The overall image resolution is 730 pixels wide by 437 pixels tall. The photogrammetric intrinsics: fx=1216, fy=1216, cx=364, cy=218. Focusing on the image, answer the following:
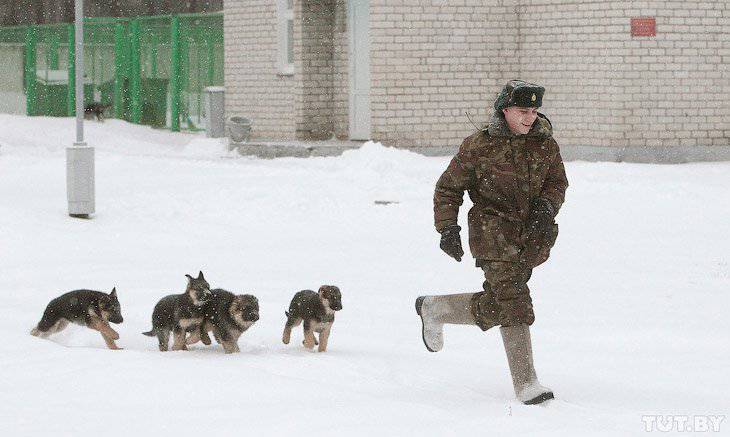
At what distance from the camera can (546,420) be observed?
571 centimetres

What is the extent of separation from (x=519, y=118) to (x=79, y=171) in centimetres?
920

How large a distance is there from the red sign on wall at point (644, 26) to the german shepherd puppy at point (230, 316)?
12.7 meters

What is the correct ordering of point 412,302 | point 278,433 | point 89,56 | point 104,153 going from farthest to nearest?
point 89,56 → point 104,153 → point 412,302 → point 278,433

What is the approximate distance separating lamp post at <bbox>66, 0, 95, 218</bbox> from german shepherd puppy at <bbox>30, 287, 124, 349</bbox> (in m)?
6.37

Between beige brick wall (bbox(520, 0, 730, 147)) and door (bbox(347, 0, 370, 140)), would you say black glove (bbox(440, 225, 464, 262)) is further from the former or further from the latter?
door (bbox(347, 0, 370, 140))

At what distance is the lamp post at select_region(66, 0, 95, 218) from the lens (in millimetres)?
14281

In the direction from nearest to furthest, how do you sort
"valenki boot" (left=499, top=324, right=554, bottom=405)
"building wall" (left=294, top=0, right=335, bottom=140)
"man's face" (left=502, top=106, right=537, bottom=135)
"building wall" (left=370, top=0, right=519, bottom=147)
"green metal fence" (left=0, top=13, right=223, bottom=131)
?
"valenki boot" (left=499, top=324, right=554, bottom=405)
"man's face" (left=502, top=106, right=537, bottom=135)
"building wall" (left=370, top=0, right=519, bottom=147)
"building wall" (left=294, top=0, right=335, bottom=140)
"green metal fence" (left=0, top=13, right=223, bottom=131)

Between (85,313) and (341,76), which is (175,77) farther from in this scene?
(85,313)

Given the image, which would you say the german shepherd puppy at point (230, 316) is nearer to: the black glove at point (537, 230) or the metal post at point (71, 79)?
the black glove at point (537, 230)

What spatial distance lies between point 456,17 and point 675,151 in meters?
4.23

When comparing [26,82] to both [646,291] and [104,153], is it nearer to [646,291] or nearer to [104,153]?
[104,153]

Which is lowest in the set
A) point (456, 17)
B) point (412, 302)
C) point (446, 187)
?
point (412, 302)

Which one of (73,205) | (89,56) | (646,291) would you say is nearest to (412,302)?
(646,291)

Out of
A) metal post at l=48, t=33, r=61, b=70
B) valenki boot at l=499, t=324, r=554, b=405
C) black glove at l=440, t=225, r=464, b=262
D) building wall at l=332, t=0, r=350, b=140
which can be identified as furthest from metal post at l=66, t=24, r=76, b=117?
valenki boot at l=499, t=324, r=554, b=405
